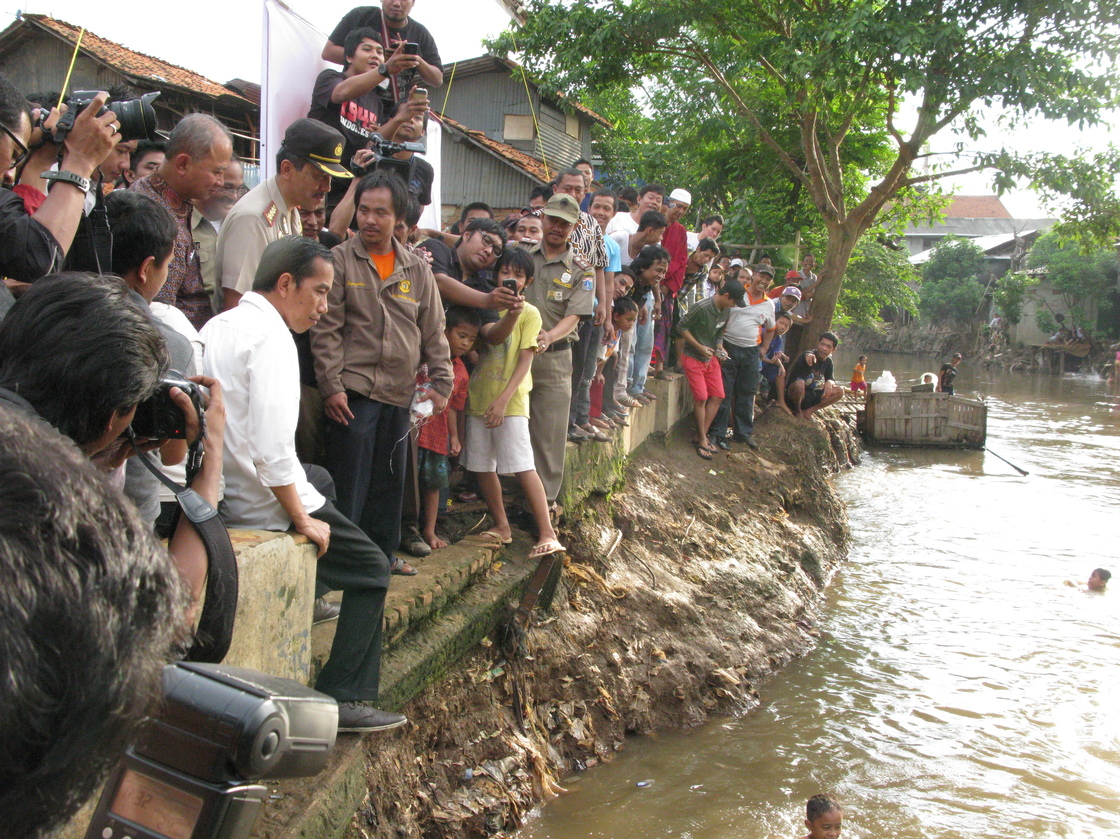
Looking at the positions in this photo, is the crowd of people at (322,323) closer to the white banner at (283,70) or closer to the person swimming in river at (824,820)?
the white banner at (283,70)

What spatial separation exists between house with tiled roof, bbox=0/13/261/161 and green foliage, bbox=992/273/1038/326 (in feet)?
102

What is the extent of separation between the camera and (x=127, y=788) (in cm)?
108

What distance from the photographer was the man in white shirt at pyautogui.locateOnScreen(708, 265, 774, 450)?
31.8 feet

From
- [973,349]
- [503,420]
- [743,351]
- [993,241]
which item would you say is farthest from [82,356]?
[993,241]

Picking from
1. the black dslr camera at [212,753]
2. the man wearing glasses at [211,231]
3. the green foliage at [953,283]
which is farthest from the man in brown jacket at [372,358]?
the green foliage at [953,283]

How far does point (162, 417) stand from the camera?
1.79 meters

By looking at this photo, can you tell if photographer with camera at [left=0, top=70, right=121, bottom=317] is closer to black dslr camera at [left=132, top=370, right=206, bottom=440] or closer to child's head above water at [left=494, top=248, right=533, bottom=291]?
black dslr camera at [left=132, top=370, right=206, bottom=440]

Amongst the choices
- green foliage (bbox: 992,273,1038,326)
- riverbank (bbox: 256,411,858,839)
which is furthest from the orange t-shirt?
green foliage (bbox: 992,273,1038,326)

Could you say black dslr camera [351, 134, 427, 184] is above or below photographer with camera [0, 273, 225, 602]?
above

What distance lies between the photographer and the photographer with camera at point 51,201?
89.1 inches

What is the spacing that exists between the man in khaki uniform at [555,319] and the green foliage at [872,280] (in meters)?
18.7

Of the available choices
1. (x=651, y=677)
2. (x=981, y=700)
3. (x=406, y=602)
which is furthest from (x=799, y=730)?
(x=406, y=602)

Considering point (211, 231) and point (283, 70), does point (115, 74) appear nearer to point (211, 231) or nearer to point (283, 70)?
point (283, 70)

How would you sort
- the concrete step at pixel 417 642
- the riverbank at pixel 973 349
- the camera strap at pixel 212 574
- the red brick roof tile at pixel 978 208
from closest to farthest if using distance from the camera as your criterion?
the camera strap at pixel 212 574, the concrete step at pixel 417 642, the riverbank at pixel 973 349, the red brick roof tile at pixel 978 208
